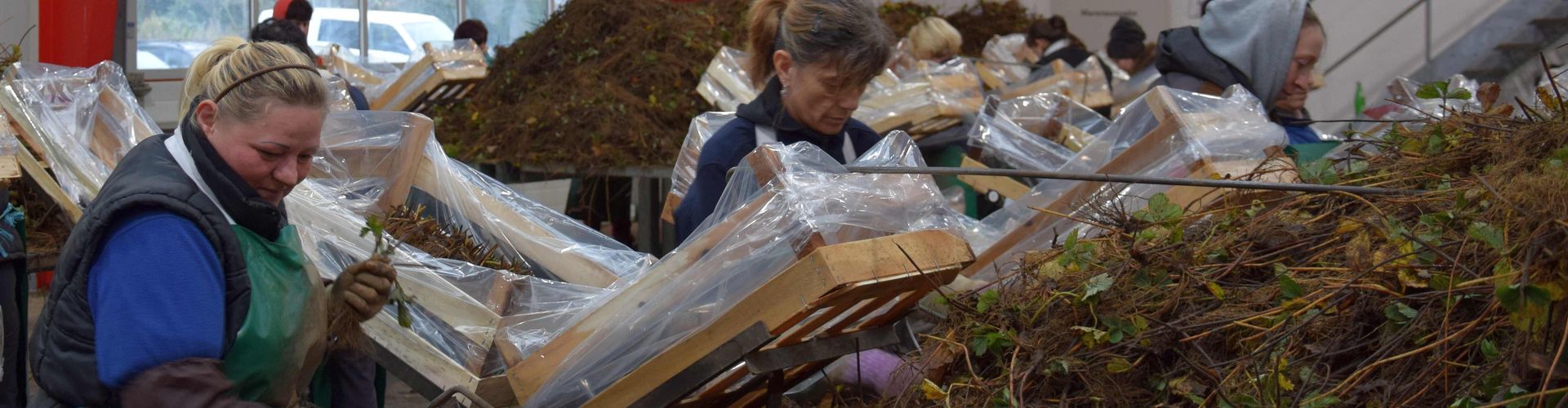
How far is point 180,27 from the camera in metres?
8.35

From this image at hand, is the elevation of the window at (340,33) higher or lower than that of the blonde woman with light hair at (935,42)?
lower

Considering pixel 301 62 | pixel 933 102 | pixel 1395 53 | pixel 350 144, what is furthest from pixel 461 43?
pixel 1395 53

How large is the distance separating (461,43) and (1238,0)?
14.2 feet

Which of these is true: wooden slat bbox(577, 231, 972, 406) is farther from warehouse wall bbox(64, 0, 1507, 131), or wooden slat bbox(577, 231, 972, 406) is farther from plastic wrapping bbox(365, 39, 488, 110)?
warehouse wall bbox(64, 0, 1507, 131)

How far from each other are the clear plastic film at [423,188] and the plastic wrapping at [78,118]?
83cm

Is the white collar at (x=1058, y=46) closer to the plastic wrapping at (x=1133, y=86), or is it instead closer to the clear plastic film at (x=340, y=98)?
the plastic wrapping at (x=1133, y=86)

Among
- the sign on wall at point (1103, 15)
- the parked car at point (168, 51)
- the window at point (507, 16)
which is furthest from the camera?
the sign on wall at point (1103, 15)

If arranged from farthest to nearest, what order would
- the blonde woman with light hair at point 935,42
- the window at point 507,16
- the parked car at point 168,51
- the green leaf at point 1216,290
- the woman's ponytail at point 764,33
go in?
the window at point 507,16 → the parked car at point 168,51 → the blonde woman with light hair at point 935,42 → the woman's ponytail at point 764,33 → the green leaf at point 1216,290

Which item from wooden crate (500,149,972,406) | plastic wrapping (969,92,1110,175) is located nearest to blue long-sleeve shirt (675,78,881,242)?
wooden crate (500,149,972,406)

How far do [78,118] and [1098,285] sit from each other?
9.04 ft

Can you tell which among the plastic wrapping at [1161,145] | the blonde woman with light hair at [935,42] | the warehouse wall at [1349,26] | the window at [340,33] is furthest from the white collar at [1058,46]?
the window at [340,33]

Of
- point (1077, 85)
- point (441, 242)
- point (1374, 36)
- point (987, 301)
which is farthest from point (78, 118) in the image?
point (1374, 36)

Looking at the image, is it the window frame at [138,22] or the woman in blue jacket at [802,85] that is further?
the window frame at [138,22]

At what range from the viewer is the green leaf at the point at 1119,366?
171cm
